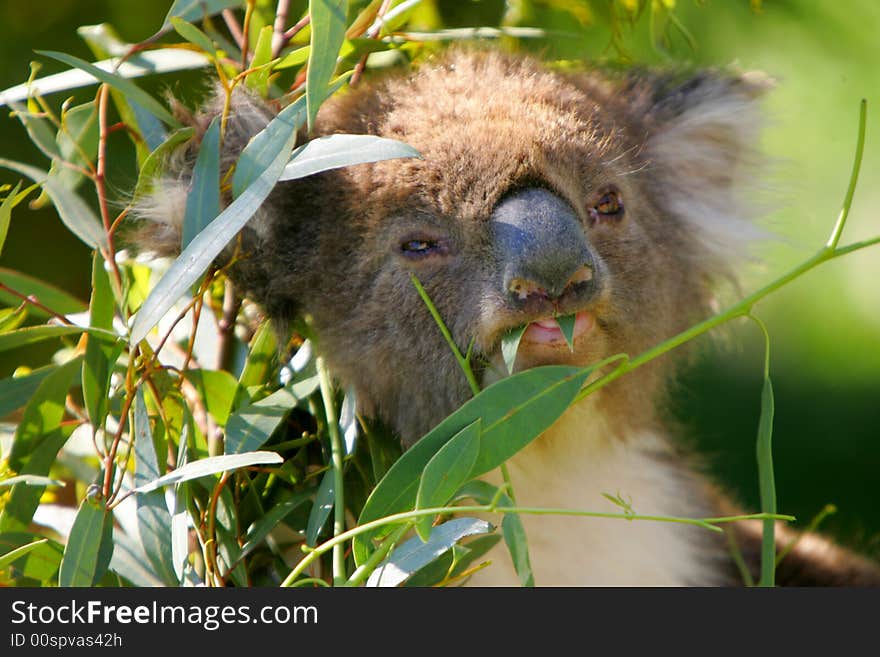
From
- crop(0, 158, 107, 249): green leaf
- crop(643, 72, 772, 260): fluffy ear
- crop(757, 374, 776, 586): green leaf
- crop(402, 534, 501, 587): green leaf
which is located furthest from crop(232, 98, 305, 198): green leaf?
crop(643, 72, 772, 260): fluffy ear

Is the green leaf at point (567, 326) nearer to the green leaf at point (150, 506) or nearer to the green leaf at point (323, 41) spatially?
the green leaf at point (323, 41)

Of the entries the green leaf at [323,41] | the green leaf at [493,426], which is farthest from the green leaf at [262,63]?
the green leaf at [493,426]

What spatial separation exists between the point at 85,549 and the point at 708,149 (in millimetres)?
1175

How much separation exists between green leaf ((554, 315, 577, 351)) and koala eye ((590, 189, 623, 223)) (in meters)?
0.25

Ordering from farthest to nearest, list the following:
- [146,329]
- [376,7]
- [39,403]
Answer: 1. [376,7]
2. [39,403]
3. [146,329]

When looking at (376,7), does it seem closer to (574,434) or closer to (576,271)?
(576,271)

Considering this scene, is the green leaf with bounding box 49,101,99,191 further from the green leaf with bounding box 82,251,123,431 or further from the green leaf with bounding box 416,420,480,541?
the green leaf with bounding box 416,420,480,541

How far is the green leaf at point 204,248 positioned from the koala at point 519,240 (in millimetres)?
220

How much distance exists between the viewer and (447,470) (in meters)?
1.07

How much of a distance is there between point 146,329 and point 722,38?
204 cm

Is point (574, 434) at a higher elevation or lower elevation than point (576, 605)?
higher

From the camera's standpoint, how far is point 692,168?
5.90ft

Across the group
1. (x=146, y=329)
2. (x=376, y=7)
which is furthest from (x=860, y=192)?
(x=146, y=329)

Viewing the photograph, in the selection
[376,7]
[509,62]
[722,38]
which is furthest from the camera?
[722,38]
